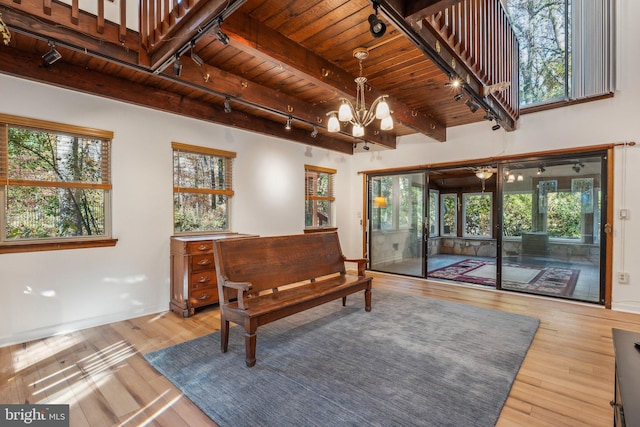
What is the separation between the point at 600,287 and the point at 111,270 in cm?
623

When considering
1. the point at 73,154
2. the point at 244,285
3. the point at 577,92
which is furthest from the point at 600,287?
the point at 73,154

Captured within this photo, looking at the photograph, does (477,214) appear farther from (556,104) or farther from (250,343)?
(250,343)

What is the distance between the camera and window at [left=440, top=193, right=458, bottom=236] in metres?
9.53

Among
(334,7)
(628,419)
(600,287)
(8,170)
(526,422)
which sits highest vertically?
(334,7)

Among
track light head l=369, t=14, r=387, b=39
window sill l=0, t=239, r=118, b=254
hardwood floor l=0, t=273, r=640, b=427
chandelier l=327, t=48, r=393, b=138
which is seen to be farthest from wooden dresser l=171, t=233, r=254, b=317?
track light head l=369, t=14, r=387, b=39

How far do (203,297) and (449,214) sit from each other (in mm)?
8161

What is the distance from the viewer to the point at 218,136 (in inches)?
178

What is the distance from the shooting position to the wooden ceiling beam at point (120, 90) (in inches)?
111

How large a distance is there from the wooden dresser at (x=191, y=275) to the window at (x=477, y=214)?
7977 mm

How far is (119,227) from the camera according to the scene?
3582mm

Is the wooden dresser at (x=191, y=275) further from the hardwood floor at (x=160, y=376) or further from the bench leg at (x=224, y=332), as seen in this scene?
the bench leg at (x=224, y=332)

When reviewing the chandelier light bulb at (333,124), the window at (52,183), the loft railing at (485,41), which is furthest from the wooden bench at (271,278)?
the loft railing at (485,41)

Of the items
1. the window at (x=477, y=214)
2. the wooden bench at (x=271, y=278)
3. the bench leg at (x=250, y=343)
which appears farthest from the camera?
the window at (x=477, y=214)

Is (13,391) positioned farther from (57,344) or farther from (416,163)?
(416,163)
